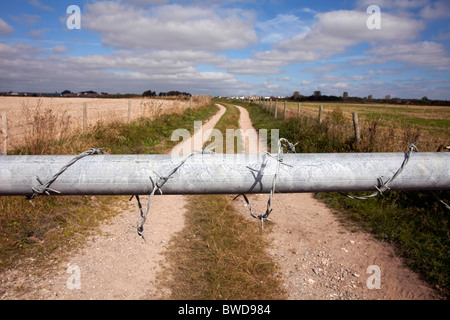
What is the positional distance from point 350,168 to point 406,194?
4649mm

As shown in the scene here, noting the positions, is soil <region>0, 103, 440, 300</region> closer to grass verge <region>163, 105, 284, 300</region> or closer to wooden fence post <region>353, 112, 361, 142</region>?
grass verge <region>163, 105, 284, 300</region>

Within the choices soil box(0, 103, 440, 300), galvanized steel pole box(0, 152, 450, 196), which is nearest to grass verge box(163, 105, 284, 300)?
soil box(0, 103, 440, 300)

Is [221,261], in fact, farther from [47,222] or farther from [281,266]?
[47,222]

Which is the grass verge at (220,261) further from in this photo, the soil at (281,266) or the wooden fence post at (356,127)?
the wooden fence post at (356,127)

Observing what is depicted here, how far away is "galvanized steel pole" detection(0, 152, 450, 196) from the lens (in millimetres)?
1170

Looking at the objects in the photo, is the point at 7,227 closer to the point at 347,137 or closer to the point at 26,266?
the point at 26,266

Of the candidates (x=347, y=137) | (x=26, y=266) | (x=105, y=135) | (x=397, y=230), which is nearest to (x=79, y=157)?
(x=26, y=266)

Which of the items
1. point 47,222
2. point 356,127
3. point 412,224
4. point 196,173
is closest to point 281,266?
point 412,224

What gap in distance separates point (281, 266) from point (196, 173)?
2.79 metres

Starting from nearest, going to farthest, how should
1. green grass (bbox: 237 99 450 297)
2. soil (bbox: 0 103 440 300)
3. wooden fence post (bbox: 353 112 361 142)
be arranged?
soil (bbox: 0 103 440 300), green grass (bbox: 237 99 450 297), wooden fence post (bbox: 353 112 361 142)

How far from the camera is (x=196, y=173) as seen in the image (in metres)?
1.18

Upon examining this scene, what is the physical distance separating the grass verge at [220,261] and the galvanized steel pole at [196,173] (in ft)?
7.15

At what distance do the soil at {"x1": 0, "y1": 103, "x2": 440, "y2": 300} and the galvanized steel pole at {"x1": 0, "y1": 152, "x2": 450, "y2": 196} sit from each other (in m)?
2.19

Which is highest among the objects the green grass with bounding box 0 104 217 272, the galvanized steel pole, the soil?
the galvanized steel pole
